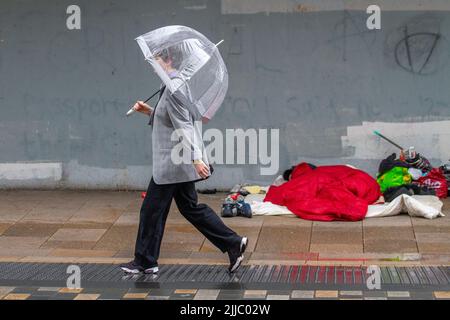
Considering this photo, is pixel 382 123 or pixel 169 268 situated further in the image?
pixel 382 123

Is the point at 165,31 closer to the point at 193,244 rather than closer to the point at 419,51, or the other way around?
the point at 193,244

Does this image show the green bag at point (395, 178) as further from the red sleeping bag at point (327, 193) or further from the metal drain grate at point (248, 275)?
the metal drain grate at point (248, 275)

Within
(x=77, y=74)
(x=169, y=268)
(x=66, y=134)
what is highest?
(x=77, y=74)

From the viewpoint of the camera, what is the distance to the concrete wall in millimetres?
10391

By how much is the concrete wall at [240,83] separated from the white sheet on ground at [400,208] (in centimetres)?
101

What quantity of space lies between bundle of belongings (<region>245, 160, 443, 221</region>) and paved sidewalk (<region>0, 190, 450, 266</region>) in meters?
0.12

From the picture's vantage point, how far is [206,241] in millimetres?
8656

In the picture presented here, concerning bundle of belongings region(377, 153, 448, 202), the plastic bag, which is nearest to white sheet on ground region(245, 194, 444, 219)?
bundle of belongings region(377, 153, 448, 202)

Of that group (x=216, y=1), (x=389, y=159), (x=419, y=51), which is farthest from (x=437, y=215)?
(x=216, y=1)

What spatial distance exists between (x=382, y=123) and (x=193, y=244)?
3046 mm

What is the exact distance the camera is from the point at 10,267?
781cm

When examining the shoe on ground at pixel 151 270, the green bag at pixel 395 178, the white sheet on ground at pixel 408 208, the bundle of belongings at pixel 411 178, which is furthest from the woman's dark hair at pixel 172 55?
the green bag at pixel 395 178

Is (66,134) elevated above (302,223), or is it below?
above

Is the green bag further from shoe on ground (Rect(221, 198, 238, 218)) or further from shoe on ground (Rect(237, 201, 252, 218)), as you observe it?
shoe on ground (Rect(221, 198, 238, 218))
